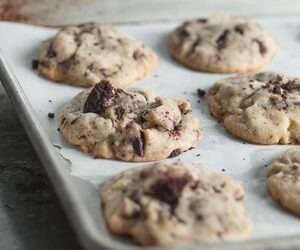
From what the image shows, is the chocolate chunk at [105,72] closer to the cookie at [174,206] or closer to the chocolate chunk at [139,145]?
the chocolate chunk at [139,145]

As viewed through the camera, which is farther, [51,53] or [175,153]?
[51,53]

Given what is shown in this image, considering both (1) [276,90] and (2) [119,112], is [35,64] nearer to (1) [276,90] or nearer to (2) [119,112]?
(2) [119,112]

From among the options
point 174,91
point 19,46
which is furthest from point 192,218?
point 19,46

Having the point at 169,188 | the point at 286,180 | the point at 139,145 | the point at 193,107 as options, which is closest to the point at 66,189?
the point at 169,188

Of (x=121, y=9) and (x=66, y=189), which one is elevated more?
(x=66, y=189)

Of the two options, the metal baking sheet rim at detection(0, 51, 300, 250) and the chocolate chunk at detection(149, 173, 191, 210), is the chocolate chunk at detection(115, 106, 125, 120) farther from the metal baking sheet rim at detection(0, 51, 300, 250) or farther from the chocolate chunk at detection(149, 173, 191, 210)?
the chocolate chunk at detection(149, 173, 191, 210)

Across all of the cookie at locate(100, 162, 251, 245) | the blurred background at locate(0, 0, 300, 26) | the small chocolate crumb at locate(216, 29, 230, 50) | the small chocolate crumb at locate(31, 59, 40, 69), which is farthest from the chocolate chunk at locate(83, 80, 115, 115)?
the blurred background at locate(0, 0, 300, 26)

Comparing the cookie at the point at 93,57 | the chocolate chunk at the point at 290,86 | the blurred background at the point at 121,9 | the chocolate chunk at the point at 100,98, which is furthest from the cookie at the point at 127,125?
the blurred background at the point at 121,9

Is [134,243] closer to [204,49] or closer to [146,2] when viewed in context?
[204,49]
